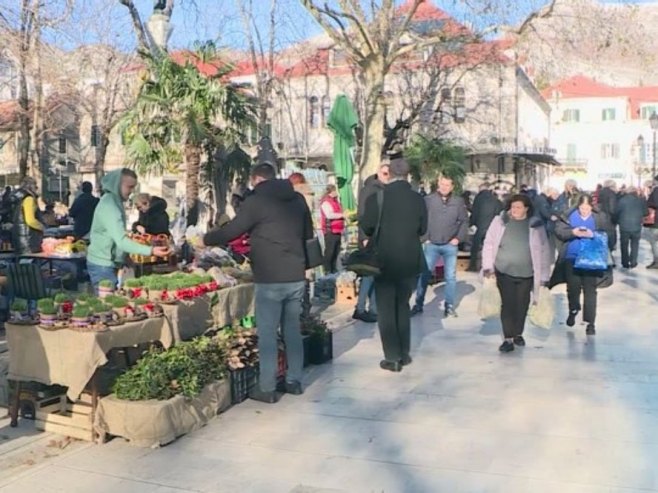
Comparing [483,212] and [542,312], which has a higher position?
[483,212]

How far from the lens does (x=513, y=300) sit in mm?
7652

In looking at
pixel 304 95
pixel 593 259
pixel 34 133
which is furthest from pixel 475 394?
pixel 304 95

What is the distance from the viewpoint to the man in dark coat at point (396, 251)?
22.0 feet

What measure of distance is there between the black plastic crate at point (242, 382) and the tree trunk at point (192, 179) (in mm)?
8465

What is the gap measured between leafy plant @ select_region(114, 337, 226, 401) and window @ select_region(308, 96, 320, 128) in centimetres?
3517

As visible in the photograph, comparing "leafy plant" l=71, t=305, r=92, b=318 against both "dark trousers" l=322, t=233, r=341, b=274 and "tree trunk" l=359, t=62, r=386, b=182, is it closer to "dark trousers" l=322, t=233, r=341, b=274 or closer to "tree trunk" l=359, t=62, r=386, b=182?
"dark trousers" l=322, t=233, r=341, b=274

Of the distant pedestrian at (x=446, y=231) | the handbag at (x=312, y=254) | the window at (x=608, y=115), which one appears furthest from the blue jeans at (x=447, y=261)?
the window at (x=608, y=115)

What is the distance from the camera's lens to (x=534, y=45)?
2253 cm

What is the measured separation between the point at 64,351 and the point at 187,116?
940 centimetres

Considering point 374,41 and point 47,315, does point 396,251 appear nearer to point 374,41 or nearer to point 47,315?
point 47,315

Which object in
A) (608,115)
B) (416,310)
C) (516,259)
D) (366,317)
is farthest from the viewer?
(608,115)

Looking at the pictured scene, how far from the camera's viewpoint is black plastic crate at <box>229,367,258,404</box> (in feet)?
19.0

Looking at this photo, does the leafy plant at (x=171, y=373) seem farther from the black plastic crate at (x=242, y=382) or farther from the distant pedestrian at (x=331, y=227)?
the distant pedestrian at (x=331, y=227)

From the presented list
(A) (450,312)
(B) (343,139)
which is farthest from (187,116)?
(A) (450,312)
